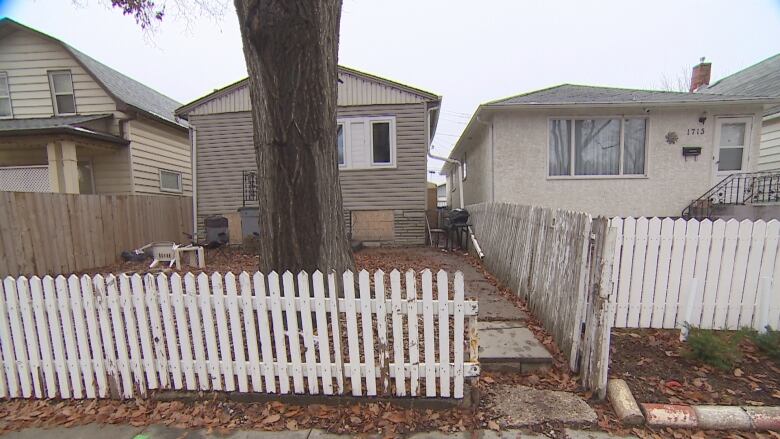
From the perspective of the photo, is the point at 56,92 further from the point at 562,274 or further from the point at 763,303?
the point at 763,303

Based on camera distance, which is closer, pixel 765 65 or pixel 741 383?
pixel 741 383

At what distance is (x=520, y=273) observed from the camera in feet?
15.4

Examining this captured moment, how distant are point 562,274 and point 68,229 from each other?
8937 mm

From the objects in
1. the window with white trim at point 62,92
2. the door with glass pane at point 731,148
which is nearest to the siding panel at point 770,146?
the door with glass pane at point 731,148

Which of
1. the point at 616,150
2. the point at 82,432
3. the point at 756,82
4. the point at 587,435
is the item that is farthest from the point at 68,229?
the point at 756,82

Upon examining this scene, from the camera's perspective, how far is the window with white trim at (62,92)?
1051 centimetres

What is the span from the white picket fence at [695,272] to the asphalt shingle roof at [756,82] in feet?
35.0

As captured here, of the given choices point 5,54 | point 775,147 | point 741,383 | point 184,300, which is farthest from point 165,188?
point 775,147

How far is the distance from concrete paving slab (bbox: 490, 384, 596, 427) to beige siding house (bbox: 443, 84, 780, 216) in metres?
7.15

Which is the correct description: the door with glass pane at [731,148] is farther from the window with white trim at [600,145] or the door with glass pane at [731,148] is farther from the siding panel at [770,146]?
the siding panel at [770,146]

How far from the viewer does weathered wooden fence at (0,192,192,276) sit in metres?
5.95

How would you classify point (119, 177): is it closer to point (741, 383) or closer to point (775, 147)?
point (741, 383)

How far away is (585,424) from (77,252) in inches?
362

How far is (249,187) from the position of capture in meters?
10.0
